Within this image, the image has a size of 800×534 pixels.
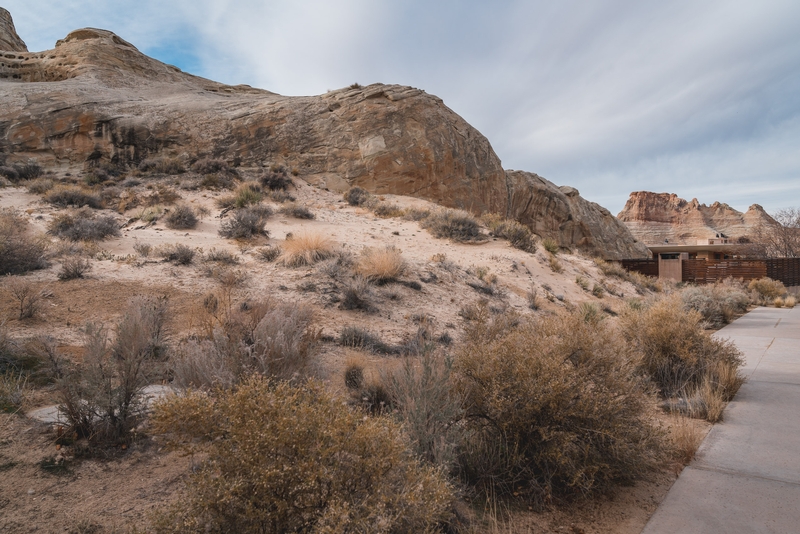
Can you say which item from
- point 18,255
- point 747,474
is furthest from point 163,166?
point 747,474

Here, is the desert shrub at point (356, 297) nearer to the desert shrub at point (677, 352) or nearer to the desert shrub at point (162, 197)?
the desert shrub at point (677, 352)

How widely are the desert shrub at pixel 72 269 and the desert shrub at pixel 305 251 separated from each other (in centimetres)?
357

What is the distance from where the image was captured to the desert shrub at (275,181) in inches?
780

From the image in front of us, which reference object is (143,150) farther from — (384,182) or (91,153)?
(384,182)

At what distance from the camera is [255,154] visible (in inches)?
880

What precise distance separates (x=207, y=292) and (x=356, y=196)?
13.4m

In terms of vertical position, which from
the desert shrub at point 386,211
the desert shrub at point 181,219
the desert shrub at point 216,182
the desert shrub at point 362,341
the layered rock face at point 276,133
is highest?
the layered rock face at point 276,133

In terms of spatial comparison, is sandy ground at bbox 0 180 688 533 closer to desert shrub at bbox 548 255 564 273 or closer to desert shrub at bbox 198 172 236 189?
desert shrub at bbox 548 255 564 273

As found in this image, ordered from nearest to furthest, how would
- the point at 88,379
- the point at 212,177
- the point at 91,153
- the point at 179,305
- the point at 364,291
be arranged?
the point at 88,379
the point at 179,305
the point at 364,291
the point at 212,177
the point at 91,153

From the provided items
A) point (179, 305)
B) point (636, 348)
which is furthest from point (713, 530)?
point (179, 305)

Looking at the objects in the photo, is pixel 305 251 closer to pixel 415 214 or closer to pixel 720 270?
pixel 415 214

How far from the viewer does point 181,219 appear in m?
13.9

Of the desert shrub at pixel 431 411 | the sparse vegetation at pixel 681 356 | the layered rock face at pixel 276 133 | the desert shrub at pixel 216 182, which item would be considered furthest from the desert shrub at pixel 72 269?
the layered rock face at pixel 276 133

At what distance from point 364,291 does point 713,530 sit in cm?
658
